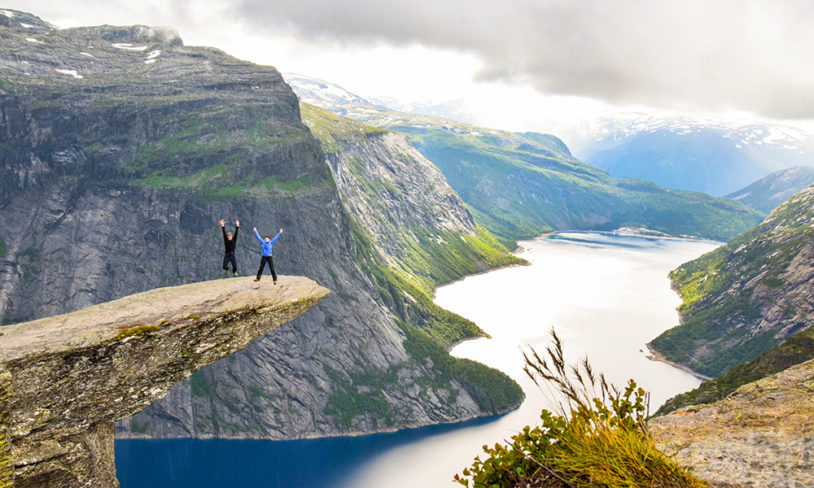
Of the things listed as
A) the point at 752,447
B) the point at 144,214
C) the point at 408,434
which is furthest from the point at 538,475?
the point at 144,214

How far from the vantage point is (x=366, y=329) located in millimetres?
175125

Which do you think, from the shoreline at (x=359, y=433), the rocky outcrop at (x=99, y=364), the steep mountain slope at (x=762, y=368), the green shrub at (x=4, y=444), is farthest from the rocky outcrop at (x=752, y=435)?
the shoreline at (x=359, y=433)

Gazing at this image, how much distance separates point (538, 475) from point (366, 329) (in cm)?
16916

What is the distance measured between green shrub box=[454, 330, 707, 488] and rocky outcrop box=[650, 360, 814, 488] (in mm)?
775

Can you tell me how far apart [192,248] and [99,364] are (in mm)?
160641

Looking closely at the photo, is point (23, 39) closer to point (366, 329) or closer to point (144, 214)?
point (144, 214)

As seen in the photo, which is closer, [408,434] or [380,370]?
[408,434]

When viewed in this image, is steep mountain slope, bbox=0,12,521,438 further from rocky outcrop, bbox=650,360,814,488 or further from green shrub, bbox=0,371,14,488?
rocky outcrop, bbox=650,360,814,488

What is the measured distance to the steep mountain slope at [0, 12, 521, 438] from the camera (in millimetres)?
156250

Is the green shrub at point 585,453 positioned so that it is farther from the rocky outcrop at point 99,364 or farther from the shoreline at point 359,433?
the shoreline at point 359,433

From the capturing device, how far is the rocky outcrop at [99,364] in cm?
1669

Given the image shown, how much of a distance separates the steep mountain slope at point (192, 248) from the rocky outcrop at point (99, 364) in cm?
14775

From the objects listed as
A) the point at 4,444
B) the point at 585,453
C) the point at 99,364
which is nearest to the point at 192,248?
the point at 99,364

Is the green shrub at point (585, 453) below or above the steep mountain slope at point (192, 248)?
below
